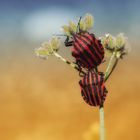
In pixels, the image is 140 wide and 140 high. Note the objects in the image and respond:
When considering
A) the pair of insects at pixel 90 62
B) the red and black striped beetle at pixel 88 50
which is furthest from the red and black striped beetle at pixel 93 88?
the red and black striped beetle at pixel 88 50

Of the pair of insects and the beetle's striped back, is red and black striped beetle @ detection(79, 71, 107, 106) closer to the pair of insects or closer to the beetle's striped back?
the pair of insects

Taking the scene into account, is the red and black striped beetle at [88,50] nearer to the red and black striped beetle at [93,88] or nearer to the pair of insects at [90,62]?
the pair of insects at [90,62]

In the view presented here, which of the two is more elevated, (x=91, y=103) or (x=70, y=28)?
(x=70, y=28)

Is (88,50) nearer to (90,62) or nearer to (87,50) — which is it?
(87,50)

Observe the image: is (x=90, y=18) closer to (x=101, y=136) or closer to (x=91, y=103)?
(x=91, y=103)

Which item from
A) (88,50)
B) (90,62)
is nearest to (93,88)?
(90,62)

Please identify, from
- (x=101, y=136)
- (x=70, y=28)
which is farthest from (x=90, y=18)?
(x=101, y=136)

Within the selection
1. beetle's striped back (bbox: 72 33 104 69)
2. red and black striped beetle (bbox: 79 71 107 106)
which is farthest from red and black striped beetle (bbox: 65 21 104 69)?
red and black striped beetle (bbox: 79 71 107 106)

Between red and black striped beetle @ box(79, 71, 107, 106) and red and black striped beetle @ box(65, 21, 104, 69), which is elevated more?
red and black striped beetle @ box(65, 21, 104, 69)
